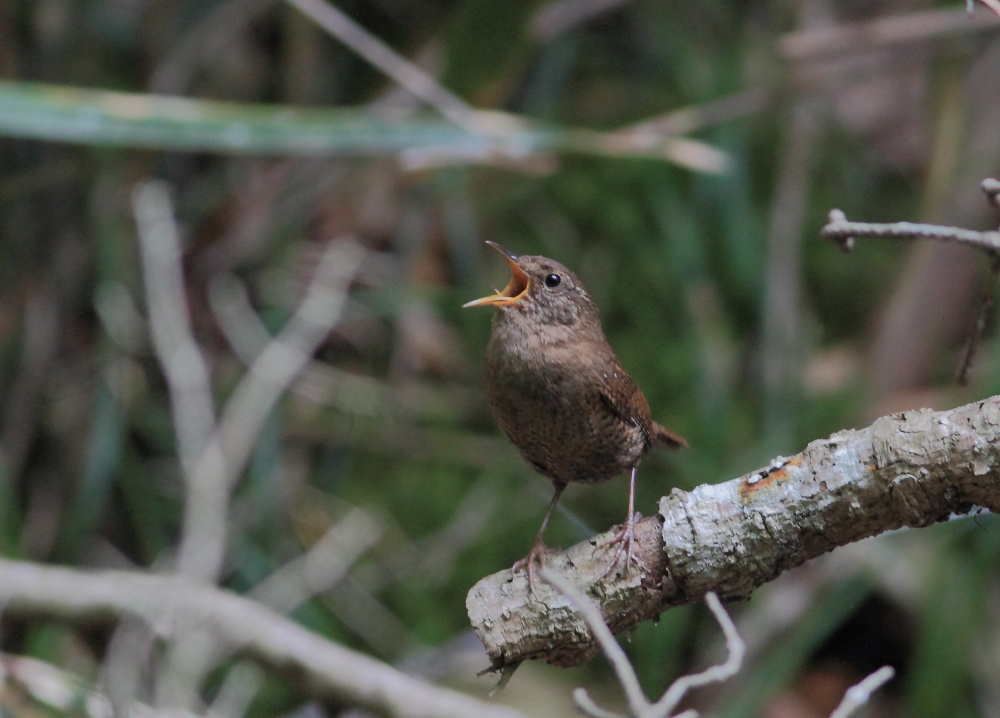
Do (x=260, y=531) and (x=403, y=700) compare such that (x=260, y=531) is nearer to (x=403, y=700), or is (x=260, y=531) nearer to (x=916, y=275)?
(x=403, y=700)

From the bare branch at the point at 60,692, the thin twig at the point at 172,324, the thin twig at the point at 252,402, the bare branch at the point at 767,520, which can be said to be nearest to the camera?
the bare branch at the point at 767,520

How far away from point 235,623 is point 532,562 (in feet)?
4.81

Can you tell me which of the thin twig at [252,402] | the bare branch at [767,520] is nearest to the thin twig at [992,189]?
the bare branch at [767,520]

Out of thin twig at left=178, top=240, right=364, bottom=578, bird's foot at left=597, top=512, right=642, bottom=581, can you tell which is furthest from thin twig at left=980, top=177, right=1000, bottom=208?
thin twig at left=178, top=240, right=364, bottom=578

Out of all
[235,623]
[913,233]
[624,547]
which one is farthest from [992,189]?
[235,623]

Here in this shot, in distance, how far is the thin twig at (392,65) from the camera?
369 centimetres

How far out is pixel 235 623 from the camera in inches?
121

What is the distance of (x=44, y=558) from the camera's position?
14.9 feet

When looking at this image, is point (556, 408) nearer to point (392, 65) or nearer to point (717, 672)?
point (717, 672)

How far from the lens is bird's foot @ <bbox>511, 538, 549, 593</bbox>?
170 cm

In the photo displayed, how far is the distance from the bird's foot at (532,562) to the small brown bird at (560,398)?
0.35ft

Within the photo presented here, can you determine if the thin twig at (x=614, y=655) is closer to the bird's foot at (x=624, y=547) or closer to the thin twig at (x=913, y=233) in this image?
the bird's foot at (x=624, y=547)

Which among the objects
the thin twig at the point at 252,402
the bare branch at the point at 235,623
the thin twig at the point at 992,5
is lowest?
the bare branch at the point at 235,623

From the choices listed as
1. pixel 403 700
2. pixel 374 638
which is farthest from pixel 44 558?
pixel 403 700
